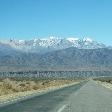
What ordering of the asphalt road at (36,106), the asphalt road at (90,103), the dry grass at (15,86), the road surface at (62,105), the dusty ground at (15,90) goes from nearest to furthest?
the asphalt road at (36,106) → the road surface at (62,105) → the asphalt road at (90,103) → the dusty ground at (15,90) → the dry grass at (15,86)

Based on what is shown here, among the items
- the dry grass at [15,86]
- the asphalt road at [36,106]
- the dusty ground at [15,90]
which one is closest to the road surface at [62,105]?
the asphalt road at [36,106]

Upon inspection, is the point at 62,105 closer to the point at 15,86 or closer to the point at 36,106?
the point at 36,106

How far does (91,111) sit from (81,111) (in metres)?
0.50

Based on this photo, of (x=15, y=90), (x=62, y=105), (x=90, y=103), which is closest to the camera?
(x=62, y=105)

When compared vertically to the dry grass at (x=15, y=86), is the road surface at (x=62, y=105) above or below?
below

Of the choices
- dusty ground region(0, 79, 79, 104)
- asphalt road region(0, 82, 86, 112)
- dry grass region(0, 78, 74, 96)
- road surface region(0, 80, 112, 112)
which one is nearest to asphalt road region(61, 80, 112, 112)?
road surface region(0, 80, 112, 112)

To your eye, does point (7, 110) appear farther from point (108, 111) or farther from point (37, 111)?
point (108, 111)

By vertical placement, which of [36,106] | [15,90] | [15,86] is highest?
[15,86]

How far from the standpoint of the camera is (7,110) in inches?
827

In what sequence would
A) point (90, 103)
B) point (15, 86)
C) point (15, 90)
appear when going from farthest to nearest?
point (15, 86)
point (15, 90)
point (90, 103)

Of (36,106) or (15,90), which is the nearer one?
(36,106)

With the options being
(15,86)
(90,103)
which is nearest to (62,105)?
(90,103)

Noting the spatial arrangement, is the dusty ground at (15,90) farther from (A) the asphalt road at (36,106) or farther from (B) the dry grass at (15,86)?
(A) the asphalt road at (36,106)

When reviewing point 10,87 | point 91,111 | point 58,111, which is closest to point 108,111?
point 91,111
